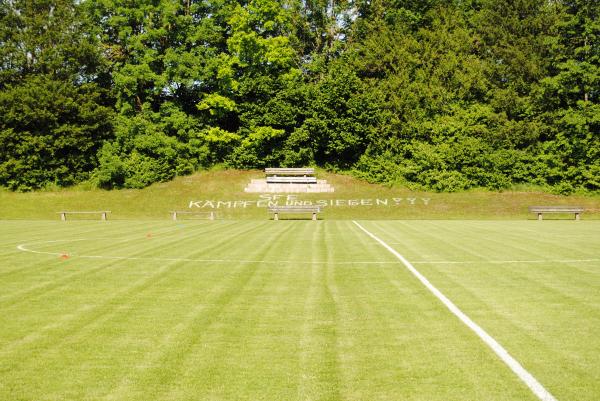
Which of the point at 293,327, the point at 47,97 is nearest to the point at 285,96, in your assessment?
the point at 47,97

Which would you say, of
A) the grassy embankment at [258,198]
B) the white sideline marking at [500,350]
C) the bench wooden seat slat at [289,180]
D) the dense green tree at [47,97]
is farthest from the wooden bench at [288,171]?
the white sideline marking at [500,350]

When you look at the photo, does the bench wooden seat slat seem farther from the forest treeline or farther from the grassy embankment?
the forest treeline

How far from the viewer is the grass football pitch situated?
5.09 m

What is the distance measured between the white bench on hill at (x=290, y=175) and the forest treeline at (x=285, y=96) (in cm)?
352

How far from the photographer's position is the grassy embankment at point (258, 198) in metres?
37.9

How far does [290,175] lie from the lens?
4594 cm

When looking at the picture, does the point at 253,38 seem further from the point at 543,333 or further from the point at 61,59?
the point at 543,333

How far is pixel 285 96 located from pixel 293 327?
44244mm

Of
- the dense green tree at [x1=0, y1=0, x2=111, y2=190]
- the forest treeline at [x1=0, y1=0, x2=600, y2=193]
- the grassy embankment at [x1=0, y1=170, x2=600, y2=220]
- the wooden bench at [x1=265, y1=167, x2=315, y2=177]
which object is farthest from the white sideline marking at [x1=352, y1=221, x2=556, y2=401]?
the dense green tree at [x1=0, y1=0, x2=111, y2=190]

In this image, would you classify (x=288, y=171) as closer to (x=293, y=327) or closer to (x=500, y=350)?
(x=293, y=327)

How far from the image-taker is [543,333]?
6.67 metres

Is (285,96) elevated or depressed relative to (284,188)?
elevated

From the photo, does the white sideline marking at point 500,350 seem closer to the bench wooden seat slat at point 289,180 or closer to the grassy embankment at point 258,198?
the grassy embankment at point 258,198

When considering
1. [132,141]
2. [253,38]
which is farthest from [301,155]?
[132,141]
